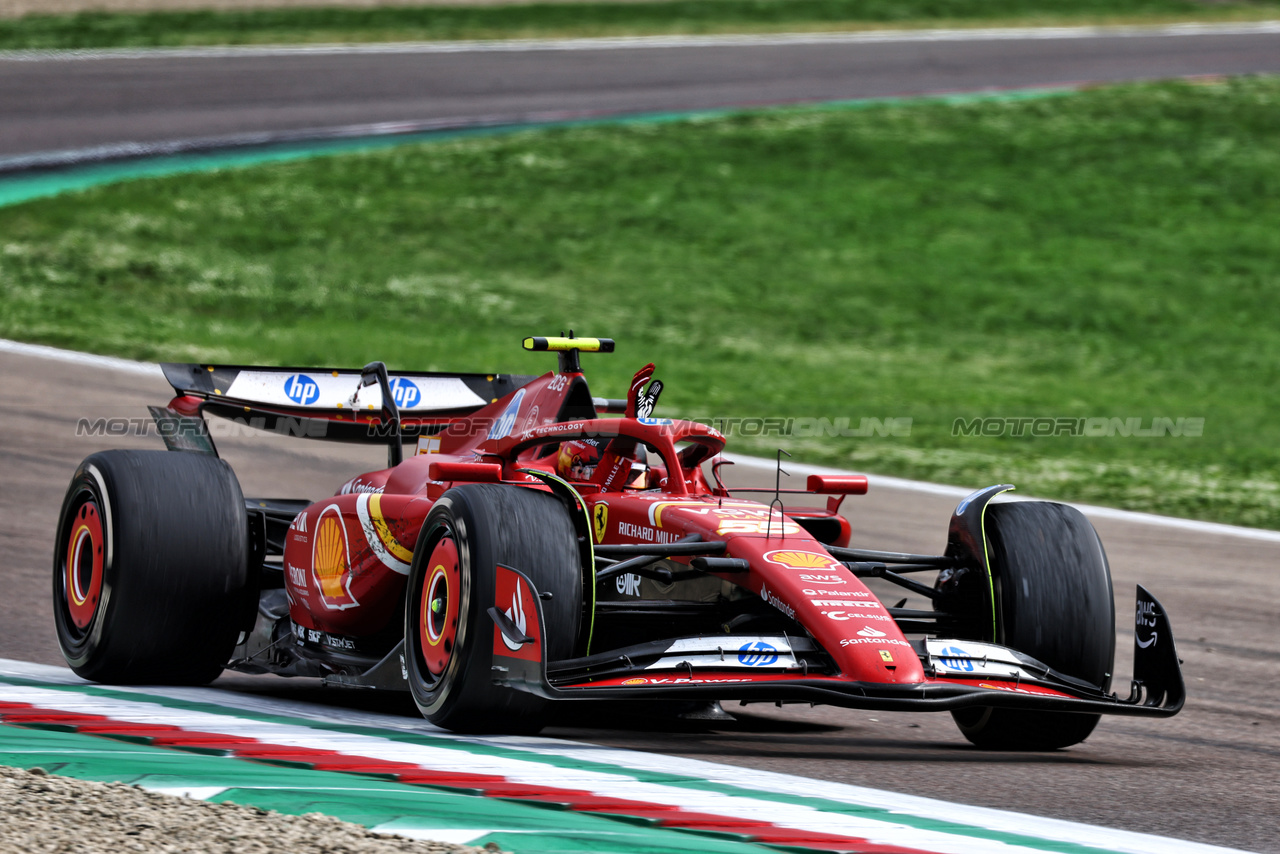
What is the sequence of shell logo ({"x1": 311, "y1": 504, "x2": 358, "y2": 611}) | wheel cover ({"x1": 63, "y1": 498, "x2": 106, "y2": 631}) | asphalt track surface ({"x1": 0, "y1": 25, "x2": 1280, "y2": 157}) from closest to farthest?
shell logo ({"x1": 311, "y1": 504, "x2": 358, "y2": 611}), wheel cover ({"x1": 63, "y1": 498, "x2": 106, "y2": 631}), asphalt track surface ({"x1": 0, "y1": 25, "x2": 1280, "y2": 157})

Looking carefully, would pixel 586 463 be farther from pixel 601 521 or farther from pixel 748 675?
pixel 748 675

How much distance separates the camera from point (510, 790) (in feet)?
17.2

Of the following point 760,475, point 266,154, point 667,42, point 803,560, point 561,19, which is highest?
point 561,19

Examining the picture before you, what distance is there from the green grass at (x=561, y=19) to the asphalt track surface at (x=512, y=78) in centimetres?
126

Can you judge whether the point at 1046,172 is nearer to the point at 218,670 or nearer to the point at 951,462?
the point at 951,462

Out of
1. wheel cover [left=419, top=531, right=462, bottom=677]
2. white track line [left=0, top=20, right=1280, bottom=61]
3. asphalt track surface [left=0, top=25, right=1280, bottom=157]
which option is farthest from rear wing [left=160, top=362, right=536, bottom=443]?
white track line [left=0, top=20, right=1280, bottom=61]

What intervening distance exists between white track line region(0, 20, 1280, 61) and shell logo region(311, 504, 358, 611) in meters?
22.5

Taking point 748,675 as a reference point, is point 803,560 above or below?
above

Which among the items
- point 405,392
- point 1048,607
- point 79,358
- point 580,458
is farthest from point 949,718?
point 79,358

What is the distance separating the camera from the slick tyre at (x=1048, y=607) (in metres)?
6.82

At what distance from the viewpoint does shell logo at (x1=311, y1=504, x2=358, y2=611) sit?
7.49 m

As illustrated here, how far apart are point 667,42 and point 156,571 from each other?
27.1 m

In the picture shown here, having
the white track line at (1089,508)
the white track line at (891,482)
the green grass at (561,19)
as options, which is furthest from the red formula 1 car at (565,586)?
the green grass at (561,19)

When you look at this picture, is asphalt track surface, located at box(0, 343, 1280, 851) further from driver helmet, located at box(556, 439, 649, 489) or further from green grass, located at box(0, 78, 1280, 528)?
green grass, located at box(0, 78, 1280, 528)
